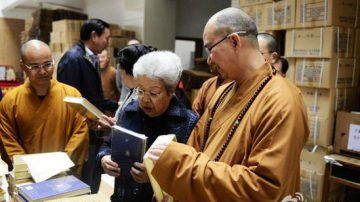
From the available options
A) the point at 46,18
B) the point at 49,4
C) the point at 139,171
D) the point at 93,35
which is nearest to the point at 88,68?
the point at 93,35

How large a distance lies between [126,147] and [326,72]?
215 centimetres

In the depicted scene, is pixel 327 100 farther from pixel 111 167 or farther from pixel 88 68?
pixel 111 167

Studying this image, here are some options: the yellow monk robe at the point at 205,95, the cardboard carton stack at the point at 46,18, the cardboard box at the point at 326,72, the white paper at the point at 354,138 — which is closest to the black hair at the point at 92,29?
the yellow monk robe at the point at 205,95

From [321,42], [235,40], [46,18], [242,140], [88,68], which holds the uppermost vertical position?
[46,18]

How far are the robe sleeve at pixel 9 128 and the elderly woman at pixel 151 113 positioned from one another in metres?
0.62

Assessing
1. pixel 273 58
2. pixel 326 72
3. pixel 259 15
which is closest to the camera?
pixel 273 58

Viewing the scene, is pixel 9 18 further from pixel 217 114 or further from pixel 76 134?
pixel 217 114

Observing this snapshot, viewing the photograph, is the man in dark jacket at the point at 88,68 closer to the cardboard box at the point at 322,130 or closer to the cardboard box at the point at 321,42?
the cardboard box at the point at 321,42

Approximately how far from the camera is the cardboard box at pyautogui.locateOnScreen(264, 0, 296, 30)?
10.0ft

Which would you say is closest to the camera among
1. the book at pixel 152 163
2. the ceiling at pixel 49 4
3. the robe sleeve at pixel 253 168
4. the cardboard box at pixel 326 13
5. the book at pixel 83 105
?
the robe sleeve at pixel 253 168

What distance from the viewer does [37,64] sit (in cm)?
185

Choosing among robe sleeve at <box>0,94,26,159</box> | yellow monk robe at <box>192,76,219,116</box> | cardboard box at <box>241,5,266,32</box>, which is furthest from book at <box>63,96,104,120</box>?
cardboard box at <box>241,5,266,32</box>

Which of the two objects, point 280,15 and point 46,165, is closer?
point 46,165

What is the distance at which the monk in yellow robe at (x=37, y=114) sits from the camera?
72.5 inches
